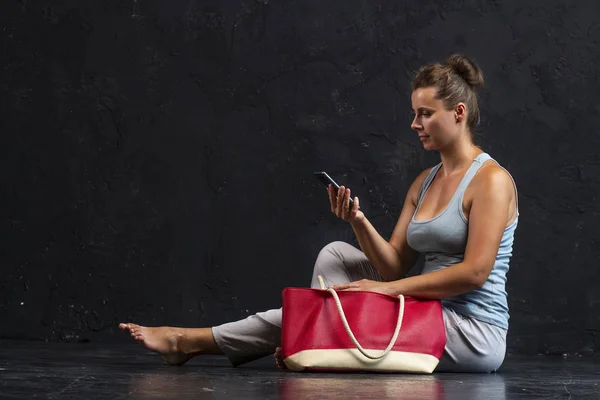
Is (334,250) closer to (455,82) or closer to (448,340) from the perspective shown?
(448,340)

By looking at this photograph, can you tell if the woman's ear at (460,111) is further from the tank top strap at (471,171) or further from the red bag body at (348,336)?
the red bag body at (348,336)

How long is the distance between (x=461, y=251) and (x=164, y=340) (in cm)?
86

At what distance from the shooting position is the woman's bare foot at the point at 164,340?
2.56 meters

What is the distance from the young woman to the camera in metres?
2.46

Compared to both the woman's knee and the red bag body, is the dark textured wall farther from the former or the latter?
the red bag body

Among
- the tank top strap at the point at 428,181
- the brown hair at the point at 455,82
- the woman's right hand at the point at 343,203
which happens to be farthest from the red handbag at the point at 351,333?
the brown hair at the point at 455,82

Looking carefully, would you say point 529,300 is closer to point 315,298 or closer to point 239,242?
point 239,242

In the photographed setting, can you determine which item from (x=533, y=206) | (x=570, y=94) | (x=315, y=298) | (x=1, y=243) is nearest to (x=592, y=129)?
(x=570, y=94)

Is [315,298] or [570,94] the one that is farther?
[570,94]

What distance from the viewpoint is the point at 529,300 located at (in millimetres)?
3475

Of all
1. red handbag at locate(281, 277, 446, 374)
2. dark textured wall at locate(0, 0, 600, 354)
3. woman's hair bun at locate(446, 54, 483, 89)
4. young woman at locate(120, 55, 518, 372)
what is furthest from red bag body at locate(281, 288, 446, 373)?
dark textured wall at locate(0, 0, 600, 354)

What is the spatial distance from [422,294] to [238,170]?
130 cm

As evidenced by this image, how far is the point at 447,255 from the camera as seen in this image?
2.60 metres

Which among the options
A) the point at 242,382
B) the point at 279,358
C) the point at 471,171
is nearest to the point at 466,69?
the point at 471,171
